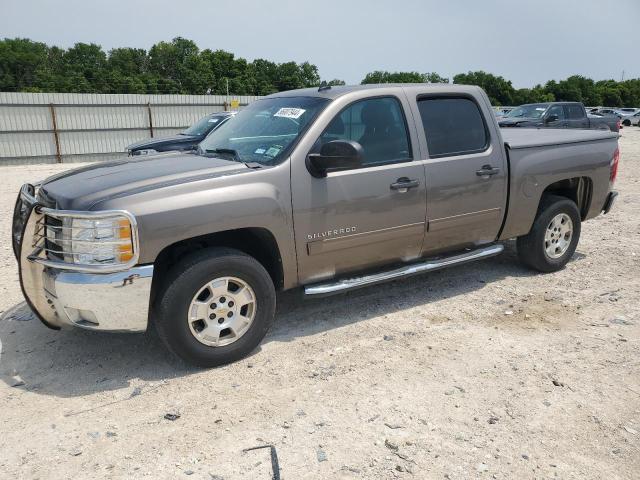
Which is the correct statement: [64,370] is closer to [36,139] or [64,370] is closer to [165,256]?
[165,256]

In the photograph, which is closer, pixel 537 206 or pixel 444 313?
pixel 444 313

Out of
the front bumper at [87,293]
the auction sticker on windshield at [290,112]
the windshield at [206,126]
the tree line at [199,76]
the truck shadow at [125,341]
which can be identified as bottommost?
the truck shadow at [125,341]

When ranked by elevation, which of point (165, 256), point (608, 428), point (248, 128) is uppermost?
point (248, 128)

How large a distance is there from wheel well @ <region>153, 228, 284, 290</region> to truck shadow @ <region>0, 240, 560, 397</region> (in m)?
0.62

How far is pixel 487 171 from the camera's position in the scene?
477 cm

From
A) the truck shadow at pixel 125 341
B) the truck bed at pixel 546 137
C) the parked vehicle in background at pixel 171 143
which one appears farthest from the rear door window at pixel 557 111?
the truck shadow at pixel 125 341

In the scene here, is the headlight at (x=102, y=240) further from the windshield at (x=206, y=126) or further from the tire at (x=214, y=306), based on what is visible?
the windshield at (x=206, y=126)

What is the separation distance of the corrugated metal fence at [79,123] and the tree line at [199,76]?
119ft

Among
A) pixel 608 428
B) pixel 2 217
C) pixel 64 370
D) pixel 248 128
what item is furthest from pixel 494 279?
pixel 2 217

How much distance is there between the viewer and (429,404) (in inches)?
128

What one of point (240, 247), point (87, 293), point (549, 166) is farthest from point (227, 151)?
point (549, 166)

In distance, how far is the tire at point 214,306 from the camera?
3432 millimetres

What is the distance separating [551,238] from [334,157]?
3004 millimetres

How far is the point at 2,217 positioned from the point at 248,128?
6314mm
